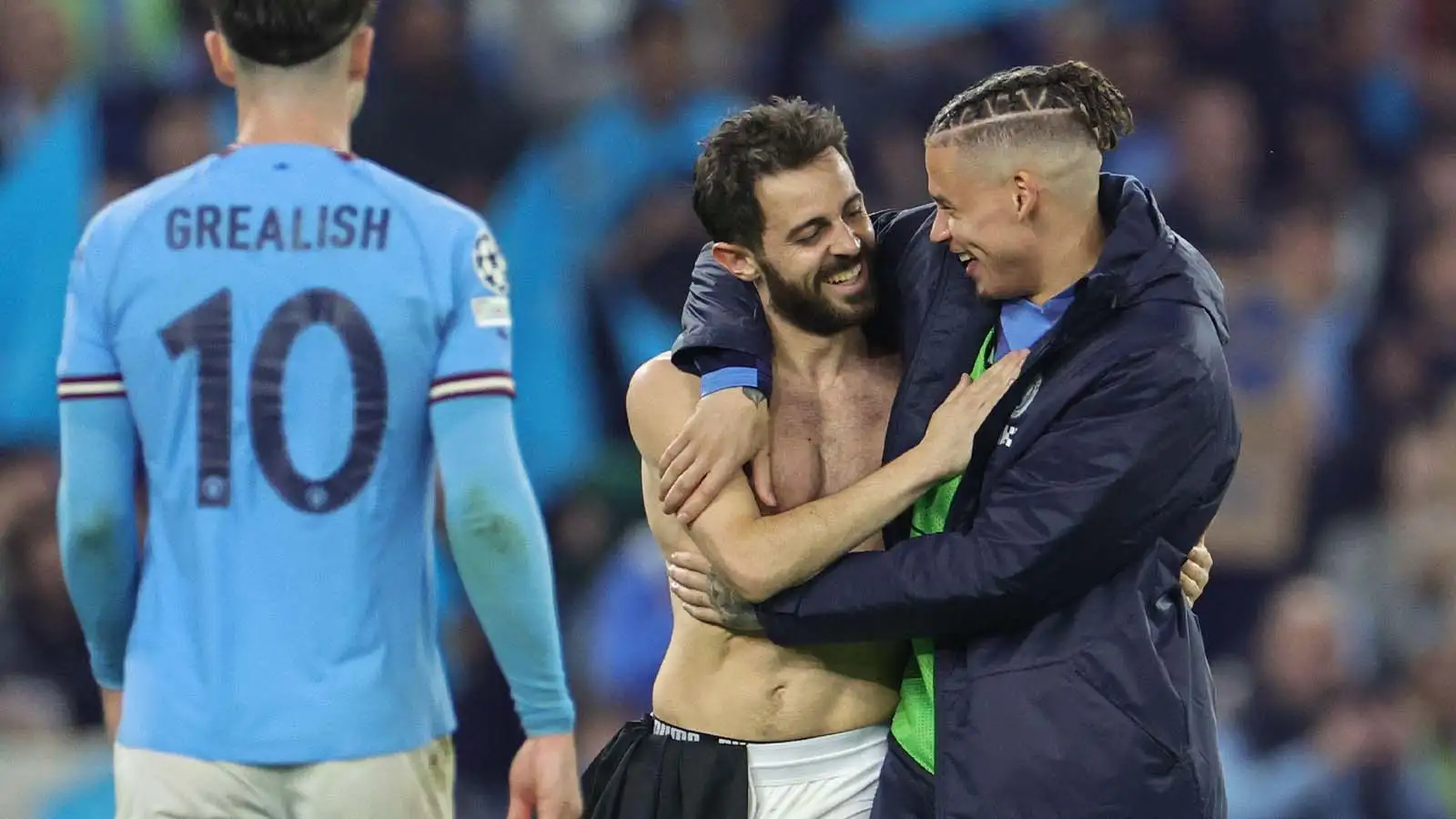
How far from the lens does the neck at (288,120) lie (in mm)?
2105

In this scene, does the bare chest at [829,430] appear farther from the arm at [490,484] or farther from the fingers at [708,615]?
the arm at [490,484]

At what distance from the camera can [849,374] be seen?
260cm

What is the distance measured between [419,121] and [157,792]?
11.0 ft

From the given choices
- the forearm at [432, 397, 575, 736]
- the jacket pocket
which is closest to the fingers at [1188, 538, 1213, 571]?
the jacket pocket

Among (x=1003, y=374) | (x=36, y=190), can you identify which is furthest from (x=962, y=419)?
(x=36, y=190)

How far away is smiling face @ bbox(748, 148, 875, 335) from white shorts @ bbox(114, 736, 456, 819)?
0.91 metres

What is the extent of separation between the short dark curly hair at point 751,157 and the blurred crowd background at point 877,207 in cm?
246

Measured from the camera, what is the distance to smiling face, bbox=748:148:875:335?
251 cm

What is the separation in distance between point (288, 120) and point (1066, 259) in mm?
1074

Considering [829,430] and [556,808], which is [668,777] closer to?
[556,808]

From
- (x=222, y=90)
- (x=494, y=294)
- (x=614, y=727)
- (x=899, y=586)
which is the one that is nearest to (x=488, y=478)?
(x=494, y=294)

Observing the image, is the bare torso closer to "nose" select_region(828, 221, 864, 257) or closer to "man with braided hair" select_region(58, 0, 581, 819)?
"nose" select_region(828, 221, 864, 257)

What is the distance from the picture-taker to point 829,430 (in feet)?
8.36

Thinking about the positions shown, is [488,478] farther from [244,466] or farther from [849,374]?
[849,374]
